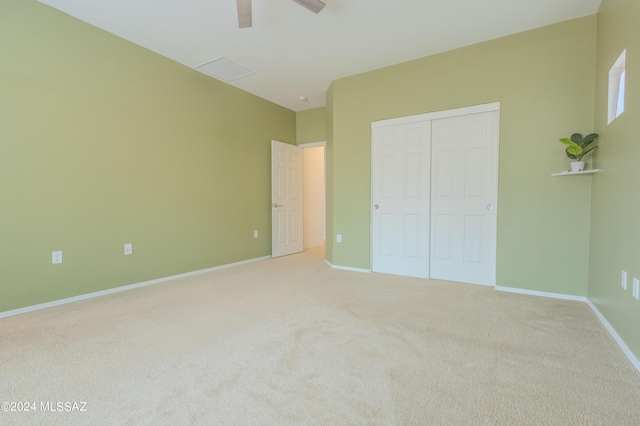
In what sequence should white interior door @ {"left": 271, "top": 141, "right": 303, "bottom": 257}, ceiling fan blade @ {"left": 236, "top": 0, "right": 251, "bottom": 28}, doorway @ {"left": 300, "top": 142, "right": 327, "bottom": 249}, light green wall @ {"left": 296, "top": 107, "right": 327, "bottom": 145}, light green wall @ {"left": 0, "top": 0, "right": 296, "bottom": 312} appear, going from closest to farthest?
1. ceiling fan blade @ {"left": 236, "top": 0, "right": 251, "bottom": 28}
2. light green wall @ {"left": 0, "top": 0, "right": 296, "bottom": 312}
3. white interior door @ {"left": 271, "top": 141, "right": 303, "bottom": 257}
4. light green wall @ {"left": 296, "top": 107, "right": 327, "bottom": 145}
5. doorway @ {"left": 300, "top": 142, "right": 327, "bottom": 249}

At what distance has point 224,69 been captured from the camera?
3.77m

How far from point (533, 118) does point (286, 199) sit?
3.69 metres

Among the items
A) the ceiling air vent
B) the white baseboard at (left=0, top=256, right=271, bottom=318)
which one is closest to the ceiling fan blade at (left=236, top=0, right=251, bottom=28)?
the ceiling air vent

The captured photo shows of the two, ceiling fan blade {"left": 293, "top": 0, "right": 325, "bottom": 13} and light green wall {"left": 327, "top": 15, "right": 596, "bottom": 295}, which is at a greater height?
ceiling fan blade {"left": 293, "top": 0, "right": 325, "bottom": 13}

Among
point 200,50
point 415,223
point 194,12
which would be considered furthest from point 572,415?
point 200,50

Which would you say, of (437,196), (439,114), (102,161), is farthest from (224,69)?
(437,196)

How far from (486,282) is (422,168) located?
150 centimetres

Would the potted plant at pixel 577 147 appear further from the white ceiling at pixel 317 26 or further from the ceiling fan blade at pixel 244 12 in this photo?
the ceiling fan blade at pixel 244 12

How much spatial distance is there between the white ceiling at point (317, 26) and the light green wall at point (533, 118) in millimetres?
177

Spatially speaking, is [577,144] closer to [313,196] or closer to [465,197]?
[465,197]

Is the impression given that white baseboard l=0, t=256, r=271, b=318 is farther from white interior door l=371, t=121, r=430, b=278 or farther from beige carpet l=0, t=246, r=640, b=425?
white interior door l=371, t=121, r=430, b=278

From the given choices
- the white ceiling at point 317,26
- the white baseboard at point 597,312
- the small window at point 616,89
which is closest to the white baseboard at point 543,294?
the white baseboard at point 597,312

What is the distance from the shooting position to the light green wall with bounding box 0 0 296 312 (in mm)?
2453

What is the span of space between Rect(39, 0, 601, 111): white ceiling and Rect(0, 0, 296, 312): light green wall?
330 millimetres
